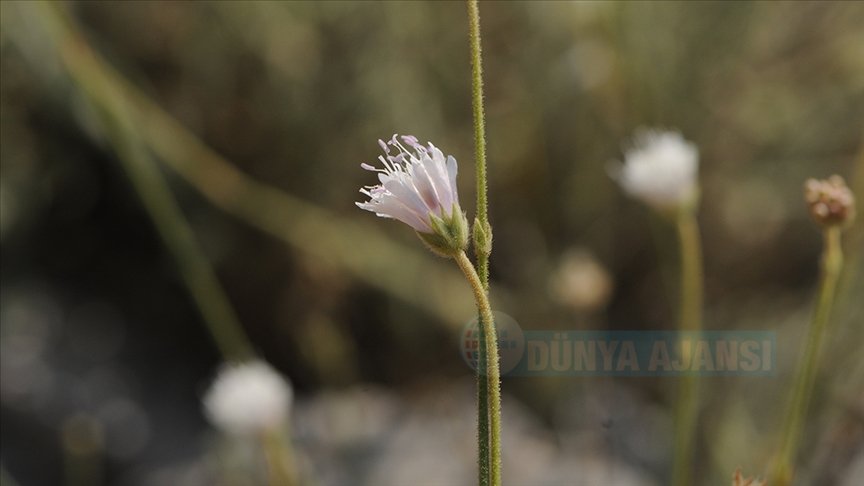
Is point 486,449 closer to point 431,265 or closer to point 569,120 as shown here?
point 431,265

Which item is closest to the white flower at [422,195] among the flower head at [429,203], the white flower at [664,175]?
the flower head at [429,203]

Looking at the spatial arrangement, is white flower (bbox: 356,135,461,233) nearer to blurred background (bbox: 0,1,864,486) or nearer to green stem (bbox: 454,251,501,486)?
green stem (bbox: 454,251,501,486)

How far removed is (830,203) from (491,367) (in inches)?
14.7

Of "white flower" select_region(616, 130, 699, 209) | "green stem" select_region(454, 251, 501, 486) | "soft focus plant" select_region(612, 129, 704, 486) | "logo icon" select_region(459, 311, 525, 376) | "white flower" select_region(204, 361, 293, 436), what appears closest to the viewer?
"green stem" select_region(454, 251, 501, 486)

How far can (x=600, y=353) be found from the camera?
1.26 meters

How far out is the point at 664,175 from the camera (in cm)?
94

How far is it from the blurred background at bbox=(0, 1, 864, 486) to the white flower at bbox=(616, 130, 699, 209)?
335 mm

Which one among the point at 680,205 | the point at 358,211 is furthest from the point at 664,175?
the point at 358,211

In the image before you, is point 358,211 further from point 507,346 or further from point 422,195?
point 422,195

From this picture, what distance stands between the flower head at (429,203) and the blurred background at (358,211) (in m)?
0.87

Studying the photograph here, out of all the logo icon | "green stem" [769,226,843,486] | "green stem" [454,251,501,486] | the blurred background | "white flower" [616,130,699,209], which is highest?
the blurred background

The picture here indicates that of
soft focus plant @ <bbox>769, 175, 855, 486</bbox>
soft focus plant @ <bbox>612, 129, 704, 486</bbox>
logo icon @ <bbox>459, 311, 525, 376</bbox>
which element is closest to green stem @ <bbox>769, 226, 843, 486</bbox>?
soft focus plant @ <bbox>769, 175, 855, 486</bbox>

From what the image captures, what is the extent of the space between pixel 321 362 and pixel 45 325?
525 mm

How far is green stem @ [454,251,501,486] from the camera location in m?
0.43
